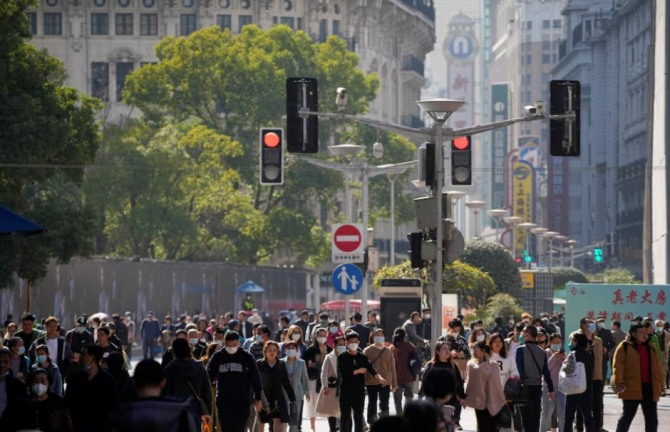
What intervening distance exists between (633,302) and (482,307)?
43.2 ft

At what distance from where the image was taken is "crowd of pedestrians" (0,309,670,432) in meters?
14.1

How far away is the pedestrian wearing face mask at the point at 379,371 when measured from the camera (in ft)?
78.4

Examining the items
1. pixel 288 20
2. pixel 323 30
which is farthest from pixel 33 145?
pixel 323 30

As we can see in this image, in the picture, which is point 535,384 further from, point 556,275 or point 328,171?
point 556,275

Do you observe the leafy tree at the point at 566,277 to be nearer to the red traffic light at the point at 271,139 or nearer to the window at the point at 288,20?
the window at the point at 288,20

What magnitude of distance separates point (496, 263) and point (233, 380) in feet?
146

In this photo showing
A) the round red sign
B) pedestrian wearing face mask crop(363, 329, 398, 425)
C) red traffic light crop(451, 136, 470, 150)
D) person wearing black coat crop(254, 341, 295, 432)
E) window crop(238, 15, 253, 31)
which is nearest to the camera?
person wearing black coat crop(254, 341, 295, 432)

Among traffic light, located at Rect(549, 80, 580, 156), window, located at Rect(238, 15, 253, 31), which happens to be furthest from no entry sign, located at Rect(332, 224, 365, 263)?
window, located at Rect(238, 15, 253, 31)

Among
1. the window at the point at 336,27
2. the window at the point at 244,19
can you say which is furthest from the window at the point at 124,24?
the window at the point at 336,27

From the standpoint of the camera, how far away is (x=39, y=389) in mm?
14641

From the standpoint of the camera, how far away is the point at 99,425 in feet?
47.5

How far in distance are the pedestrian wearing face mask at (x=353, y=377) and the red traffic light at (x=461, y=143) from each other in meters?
7.91

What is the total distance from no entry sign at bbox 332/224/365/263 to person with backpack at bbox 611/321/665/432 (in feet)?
39.7

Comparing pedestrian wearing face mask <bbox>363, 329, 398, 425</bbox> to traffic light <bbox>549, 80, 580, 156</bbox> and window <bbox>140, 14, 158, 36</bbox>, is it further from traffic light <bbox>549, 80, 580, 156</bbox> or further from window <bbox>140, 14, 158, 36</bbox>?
window <bbox>140, 14, 158, 36</bbox>
